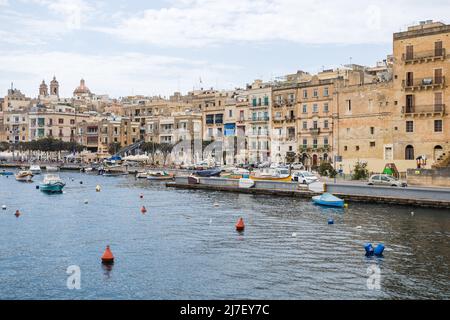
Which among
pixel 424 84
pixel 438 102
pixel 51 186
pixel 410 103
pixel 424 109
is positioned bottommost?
pixel 51 186

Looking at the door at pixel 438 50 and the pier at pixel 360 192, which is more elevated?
the door at pixel 438 50

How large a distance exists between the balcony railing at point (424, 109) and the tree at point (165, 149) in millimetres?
59966

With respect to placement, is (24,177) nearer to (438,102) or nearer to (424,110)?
(424,110)

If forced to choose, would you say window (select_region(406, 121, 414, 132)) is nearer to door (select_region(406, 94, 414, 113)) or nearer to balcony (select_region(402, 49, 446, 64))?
door (select_region(406, 94, 414, 113))

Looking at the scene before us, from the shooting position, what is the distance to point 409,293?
21.3m

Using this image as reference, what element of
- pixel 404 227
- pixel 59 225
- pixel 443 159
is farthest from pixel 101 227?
pixel 443 159

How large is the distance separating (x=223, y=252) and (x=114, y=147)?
112 meters

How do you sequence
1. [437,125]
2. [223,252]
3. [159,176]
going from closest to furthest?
[223,252] < [437,125] < [159,176]

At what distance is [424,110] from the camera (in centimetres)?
6531

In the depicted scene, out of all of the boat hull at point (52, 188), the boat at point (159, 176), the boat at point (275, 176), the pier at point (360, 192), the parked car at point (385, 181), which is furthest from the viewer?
the boat at point (159, 176)

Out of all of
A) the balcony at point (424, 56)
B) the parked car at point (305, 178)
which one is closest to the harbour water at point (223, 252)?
the parked car at point (305, 178)

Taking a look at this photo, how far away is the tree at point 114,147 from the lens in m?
137

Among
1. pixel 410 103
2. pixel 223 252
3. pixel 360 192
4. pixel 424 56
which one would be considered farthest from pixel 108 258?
pixel 424 56

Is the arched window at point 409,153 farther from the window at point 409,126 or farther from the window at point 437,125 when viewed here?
the window at point 437,125
